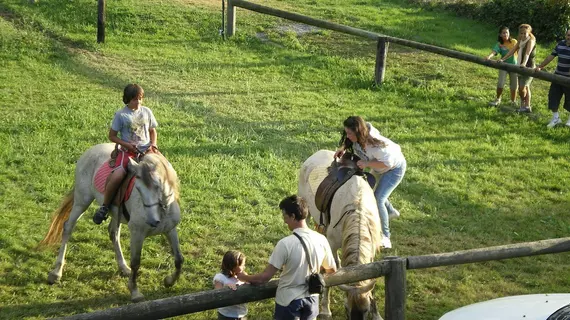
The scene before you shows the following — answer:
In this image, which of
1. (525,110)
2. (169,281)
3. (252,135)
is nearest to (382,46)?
(525,110)

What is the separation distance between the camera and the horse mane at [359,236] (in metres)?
5.88

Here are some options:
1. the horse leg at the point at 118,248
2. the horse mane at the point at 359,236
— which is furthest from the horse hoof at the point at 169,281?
the horse mane at the point at 359,236

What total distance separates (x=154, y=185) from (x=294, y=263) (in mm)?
2040

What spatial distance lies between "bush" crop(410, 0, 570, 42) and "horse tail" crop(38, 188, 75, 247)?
13941 mm

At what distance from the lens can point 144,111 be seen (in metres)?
7.29

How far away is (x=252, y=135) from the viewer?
1169 cm

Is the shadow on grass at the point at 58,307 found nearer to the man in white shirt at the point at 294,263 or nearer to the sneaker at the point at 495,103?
the man in white shirt at the point at 294,263

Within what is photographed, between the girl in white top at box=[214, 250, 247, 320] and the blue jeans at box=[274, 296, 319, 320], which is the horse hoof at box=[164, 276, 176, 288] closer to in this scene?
the girl in white top at box=[214, 250, 247, 320]

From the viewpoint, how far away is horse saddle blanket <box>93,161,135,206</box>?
7049 millimetres

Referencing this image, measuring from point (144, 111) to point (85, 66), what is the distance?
27.5 feet

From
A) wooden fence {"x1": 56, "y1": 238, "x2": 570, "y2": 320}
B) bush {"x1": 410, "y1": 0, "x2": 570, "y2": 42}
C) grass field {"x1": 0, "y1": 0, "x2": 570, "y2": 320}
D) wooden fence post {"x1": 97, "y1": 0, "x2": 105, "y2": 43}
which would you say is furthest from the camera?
bush {"x1": 410, "y1": 0, "x2": 570, "y2": 42}

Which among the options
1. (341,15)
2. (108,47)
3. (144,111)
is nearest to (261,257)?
(144,111)

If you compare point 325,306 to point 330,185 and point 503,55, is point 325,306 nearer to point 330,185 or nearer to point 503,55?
point 330,185

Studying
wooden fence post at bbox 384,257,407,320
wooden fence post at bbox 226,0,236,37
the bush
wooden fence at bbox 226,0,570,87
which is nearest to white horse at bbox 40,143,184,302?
wooden fence post at bbox 384,257,407,320
